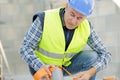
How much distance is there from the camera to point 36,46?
2725mm

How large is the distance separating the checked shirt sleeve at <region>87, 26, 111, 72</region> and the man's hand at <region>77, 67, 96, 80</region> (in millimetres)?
40

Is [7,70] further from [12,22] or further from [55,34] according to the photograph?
[55,34]

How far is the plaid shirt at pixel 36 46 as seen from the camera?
2572mm

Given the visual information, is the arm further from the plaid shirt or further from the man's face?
the man's face

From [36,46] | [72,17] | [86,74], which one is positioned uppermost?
[72,17]

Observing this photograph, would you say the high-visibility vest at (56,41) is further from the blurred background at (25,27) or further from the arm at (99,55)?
the blurred background at (25,27)

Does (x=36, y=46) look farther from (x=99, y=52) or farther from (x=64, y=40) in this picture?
(x=99, y=52)

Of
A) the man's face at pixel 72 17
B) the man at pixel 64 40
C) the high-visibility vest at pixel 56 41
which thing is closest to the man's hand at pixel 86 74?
the man at pixel 64 40

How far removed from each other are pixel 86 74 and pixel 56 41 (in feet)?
0.98

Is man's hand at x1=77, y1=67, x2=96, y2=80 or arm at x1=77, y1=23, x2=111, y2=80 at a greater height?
arm at x1=77, y1=23, x2=111, y2=80

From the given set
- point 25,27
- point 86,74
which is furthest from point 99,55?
point 25,27

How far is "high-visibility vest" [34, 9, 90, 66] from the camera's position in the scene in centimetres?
269

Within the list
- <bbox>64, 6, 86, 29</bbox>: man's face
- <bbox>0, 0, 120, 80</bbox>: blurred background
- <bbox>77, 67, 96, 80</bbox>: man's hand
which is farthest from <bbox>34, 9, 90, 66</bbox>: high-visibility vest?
<bbox>0, 0, 120, 80</bbox>: blurred background

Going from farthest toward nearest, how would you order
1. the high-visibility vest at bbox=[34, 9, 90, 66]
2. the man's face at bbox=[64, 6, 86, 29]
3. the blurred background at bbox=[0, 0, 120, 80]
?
the blurred background at bbox=[0, 0, 120, 80] < the high-visibility vest at bbox=[34, 9, 90, 66] < the man's face at bbox=[64, 6, 86, 29]
